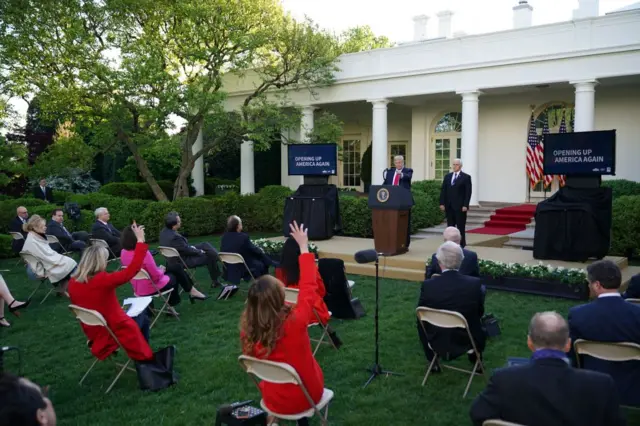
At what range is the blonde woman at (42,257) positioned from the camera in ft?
25.1

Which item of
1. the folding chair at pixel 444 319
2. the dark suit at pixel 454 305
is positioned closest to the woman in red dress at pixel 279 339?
the folding chair at pixel 444 319

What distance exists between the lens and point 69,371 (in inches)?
207

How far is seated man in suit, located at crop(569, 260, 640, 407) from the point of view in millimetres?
3587

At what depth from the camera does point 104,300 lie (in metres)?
4.59

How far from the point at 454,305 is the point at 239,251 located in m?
4.16

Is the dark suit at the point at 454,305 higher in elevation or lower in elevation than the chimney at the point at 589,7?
lower

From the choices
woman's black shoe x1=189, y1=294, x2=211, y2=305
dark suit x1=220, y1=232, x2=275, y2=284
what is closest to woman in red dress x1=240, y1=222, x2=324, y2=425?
dark suit x1=220, y1=232, x2=275, y2=284

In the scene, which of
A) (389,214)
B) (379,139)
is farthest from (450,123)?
(389,214)

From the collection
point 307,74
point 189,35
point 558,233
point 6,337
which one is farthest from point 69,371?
point 307,74

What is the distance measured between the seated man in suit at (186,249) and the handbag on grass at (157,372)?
137 inches

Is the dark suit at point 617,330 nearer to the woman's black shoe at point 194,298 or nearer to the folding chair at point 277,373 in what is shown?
the folding chair at point 277,373

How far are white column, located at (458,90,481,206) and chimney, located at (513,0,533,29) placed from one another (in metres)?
3.52

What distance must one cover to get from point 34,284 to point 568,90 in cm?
1567

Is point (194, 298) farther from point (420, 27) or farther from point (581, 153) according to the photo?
point (420, 27)
